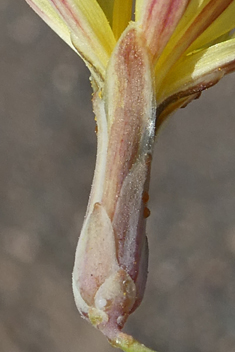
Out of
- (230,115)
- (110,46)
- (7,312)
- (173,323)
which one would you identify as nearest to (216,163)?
(230,115)

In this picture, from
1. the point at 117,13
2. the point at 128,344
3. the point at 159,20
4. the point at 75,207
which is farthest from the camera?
the point at 75,207

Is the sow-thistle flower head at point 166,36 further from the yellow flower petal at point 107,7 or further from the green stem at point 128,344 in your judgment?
the green stem at point 128,344

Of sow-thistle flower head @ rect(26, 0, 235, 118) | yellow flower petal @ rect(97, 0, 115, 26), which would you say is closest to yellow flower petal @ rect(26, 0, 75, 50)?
sow-thistle flower head @ rect(26, 0, 235, 118)

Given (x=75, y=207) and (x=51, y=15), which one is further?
Answer: (x=75, y=207)

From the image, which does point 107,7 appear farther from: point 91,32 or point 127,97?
point 127,97

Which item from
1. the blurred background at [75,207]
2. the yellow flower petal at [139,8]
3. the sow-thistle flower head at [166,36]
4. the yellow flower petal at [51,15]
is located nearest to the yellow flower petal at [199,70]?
the sow-thistle flower head at [166,36]

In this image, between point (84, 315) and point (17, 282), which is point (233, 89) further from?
point (84, 315)

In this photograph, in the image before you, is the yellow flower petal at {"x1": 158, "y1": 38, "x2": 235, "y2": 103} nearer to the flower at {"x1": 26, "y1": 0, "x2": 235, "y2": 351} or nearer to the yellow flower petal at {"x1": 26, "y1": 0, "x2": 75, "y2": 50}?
the flower at {"x1": 26, "y1": 0, "x2": 235, "y2": 351}

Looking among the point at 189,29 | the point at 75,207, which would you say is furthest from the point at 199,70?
the point at 75,207
